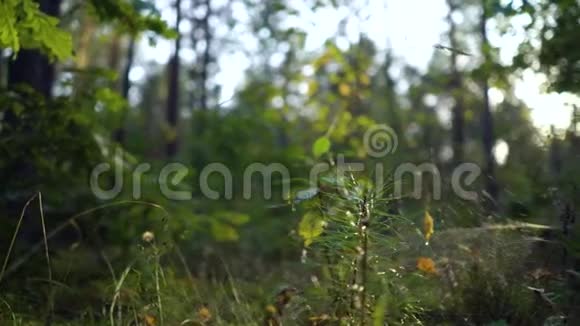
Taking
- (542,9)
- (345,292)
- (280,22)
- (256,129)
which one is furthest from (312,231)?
(256,129)

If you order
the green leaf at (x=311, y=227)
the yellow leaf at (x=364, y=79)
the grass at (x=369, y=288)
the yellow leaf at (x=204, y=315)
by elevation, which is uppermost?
the yellow leaf at (x=364, y=79)

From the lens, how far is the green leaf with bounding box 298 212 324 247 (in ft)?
10.6

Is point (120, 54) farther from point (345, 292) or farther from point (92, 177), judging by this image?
point (345, 292)

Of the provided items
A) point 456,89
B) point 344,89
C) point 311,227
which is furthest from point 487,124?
point 311,227

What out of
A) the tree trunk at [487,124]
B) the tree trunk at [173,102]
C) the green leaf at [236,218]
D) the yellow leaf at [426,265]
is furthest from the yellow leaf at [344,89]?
the tree trunk at [173,102]

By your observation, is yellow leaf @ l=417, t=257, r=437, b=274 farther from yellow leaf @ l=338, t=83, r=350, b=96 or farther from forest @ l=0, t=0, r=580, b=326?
yellow leaf @ l=338, t=83, r=350, b=96

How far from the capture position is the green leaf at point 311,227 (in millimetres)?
3224

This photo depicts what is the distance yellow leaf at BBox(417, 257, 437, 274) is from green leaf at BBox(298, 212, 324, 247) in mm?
525

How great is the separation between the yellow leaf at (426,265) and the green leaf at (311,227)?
0.52 meters

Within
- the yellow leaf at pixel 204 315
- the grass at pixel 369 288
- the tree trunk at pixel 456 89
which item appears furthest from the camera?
the tree trunk at pixel 456 89

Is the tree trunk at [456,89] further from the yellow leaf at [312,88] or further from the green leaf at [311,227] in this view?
the green leaf at [311,227]

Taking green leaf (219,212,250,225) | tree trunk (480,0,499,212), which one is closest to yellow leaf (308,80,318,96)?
tree trunk (480,0,499,212)

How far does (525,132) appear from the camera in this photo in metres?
11.1

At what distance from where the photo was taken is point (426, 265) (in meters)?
3.33
